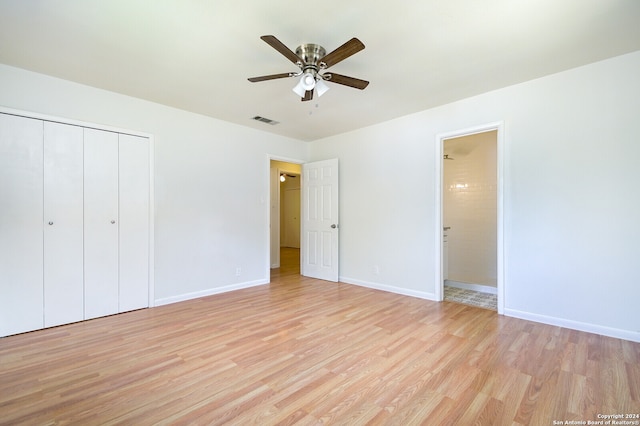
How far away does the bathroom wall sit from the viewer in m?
5.01

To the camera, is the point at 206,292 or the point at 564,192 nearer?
the point at 564,192

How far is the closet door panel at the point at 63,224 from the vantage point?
2971 mm

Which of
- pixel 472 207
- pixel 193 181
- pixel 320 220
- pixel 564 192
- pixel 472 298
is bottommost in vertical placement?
pixel 472 298

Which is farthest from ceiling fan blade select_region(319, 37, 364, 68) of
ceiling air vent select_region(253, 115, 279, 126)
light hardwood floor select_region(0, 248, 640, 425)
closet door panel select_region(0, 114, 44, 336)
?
closet door panel select_region(0, 114, 44, 336)

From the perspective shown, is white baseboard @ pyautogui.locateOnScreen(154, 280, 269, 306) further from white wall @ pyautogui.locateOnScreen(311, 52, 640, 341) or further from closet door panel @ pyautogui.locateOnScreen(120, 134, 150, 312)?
white wall @ pyautogui.locateOnScreen(311, 52, 640, 341)

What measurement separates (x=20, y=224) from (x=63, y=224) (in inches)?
12.5

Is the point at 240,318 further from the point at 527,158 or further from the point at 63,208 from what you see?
the point at 527,158

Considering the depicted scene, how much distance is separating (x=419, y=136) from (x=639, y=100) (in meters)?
2.07

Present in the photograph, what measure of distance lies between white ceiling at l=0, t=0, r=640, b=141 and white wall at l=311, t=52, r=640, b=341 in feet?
0.92

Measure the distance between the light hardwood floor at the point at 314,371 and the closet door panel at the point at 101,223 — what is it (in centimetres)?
26

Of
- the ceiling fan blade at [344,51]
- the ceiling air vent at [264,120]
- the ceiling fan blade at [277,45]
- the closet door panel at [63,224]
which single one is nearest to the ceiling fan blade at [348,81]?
the ceiling fan blade at [344,51]

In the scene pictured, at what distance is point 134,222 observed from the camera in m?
3.52

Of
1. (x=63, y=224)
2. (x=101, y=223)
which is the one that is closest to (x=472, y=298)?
(x=101, y=223)

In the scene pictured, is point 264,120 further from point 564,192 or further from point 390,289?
point 564,192
